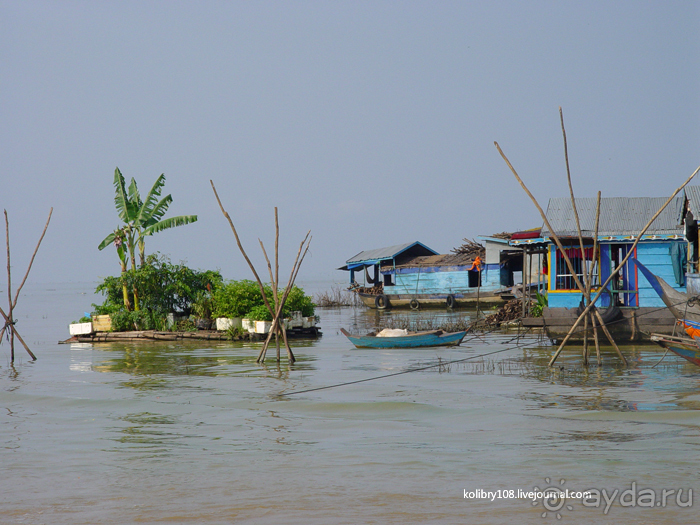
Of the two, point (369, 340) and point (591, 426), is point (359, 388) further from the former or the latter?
point (369, 340)

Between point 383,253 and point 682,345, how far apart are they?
25.4 metres

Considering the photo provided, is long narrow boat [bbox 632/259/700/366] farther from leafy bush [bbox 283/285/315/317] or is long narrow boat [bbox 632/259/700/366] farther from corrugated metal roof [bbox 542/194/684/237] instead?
leafy bush [bbox 283/285/315/317]

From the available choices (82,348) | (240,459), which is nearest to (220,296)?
(82,348)

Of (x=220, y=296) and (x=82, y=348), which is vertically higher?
(x=220, y=296)

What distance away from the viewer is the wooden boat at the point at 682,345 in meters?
10.3

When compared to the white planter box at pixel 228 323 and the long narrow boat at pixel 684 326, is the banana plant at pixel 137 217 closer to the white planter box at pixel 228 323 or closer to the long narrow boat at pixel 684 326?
the white planter box at pixel 228 323

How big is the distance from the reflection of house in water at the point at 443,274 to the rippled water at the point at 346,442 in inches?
679

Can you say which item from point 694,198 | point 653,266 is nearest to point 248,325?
point 653,266

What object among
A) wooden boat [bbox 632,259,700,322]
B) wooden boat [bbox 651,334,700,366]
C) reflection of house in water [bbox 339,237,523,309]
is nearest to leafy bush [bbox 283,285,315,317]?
wooden boat [bbox 632,259,700,322]

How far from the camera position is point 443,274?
32.6 m

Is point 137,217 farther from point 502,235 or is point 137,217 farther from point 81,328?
point 502,235

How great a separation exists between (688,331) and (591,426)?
4589mm

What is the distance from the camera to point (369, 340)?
15.9 meters

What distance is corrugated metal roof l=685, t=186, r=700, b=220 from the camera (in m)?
14.7
